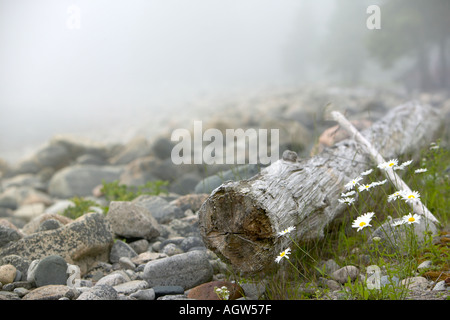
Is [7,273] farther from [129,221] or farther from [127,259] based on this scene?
[129,221]

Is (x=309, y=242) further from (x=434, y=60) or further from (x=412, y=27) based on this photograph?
(x=434, y=60)

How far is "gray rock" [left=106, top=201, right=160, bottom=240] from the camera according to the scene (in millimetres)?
4242

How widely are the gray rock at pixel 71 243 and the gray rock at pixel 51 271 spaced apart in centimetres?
22

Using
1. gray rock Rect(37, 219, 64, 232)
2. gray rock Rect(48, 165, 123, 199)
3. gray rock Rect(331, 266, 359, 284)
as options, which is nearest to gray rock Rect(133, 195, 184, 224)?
gray rock Rect(37, 219, 64, 232)

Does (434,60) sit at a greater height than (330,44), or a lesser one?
lesser

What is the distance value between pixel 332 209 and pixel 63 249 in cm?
243

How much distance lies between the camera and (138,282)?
11.0ft

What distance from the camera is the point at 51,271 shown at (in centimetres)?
337

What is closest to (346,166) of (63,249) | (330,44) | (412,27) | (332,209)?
(332,209)

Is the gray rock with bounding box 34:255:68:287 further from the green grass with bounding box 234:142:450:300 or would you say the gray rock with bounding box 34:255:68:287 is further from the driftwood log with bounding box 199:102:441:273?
the green grass with bounding box 234:142:450:300

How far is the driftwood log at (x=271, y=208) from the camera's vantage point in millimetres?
2707

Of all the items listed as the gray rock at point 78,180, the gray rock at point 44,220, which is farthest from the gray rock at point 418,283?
the gray rock at point 78,180

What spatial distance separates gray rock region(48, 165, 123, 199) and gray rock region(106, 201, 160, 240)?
16.3 ft
